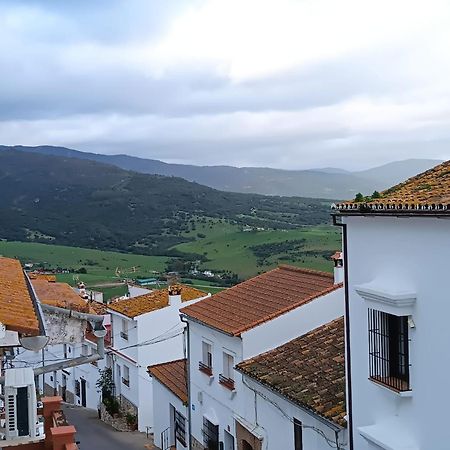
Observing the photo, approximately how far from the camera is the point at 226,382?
16906mm

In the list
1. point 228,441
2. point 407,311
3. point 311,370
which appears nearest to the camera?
point 407,311

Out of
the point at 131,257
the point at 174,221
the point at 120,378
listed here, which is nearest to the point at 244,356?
the point at 120,378

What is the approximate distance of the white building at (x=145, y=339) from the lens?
2739cm

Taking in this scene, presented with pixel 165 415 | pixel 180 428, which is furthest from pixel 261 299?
pixel 165 415

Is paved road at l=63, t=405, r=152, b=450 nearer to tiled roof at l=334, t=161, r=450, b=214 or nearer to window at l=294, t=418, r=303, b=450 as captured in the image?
window at l=294, t=418, r=303, b=450

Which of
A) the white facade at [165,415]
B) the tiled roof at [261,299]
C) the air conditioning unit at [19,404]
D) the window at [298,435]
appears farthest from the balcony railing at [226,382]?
the air conditioning unit at [19,404]

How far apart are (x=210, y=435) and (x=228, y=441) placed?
111 centimetres

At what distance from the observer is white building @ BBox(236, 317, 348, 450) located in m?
11.9

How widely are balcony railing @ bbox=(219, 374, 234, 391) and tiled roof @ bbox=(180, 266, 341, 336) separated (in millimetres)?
1313

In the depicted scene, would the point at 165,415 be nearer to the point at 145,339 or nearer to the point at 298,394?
the point at 145,339

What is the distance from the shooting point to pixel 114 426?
29.6 meters

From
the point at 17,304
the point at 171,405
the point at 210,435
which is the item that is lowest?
the point at 171,405

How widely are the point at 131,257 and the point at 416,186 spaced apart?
7833 cm

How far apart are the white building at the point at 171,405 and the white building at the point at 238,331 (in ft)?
3.60
